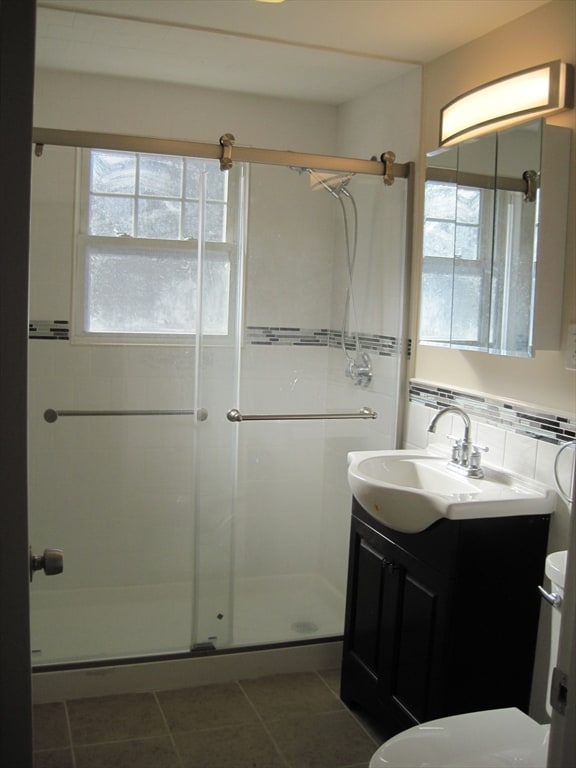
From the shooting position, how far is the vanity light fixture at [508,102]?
2348mm

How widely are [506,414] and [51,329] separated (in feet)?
5.66

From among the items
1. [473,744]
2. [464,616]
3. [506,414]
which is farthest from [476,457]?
[473,744]

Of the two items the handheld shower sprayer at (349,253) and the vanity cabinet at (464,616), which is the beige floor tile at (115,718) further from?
the handheld shower sprayer at (349,253)

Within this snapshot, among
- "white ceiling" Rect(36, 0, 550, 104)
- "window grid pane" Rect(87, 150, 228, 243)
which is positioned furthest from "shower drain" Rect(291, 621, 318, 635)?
"white ceiling" Rect(36, 0, 550, 104)

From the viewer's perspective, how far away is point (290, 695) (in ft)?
9.65

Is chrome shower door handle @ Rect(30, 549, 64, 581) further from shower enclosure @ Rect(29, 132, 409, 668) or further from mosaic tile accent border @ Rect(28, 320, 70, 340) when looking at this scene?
mosaic tile accent border @ Rect(28, 320, 70, 340)

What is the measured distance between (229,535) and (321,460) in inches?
19.1

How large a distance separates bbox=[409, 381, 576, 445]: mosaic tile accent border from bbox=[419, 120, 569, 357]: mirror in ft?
0.62

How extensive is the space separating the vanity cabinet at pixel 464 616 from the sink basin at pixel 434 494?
4 cm

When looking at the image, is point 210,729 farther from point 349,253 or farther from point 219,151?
point 219,151

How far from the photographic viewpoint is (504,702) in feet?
7.71

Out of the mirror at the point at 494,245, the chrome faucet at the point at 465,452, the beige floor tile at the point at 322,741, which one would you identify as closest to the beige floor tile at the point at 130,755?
the beige floor tile at the point at 322,741

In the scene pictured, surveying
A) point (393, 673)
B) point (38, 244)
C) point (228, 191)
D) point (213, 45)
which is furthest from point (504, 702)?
point (213, 45)

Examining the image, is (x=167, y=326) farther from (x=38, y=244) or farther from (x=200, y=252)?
(x=38, y=244)
